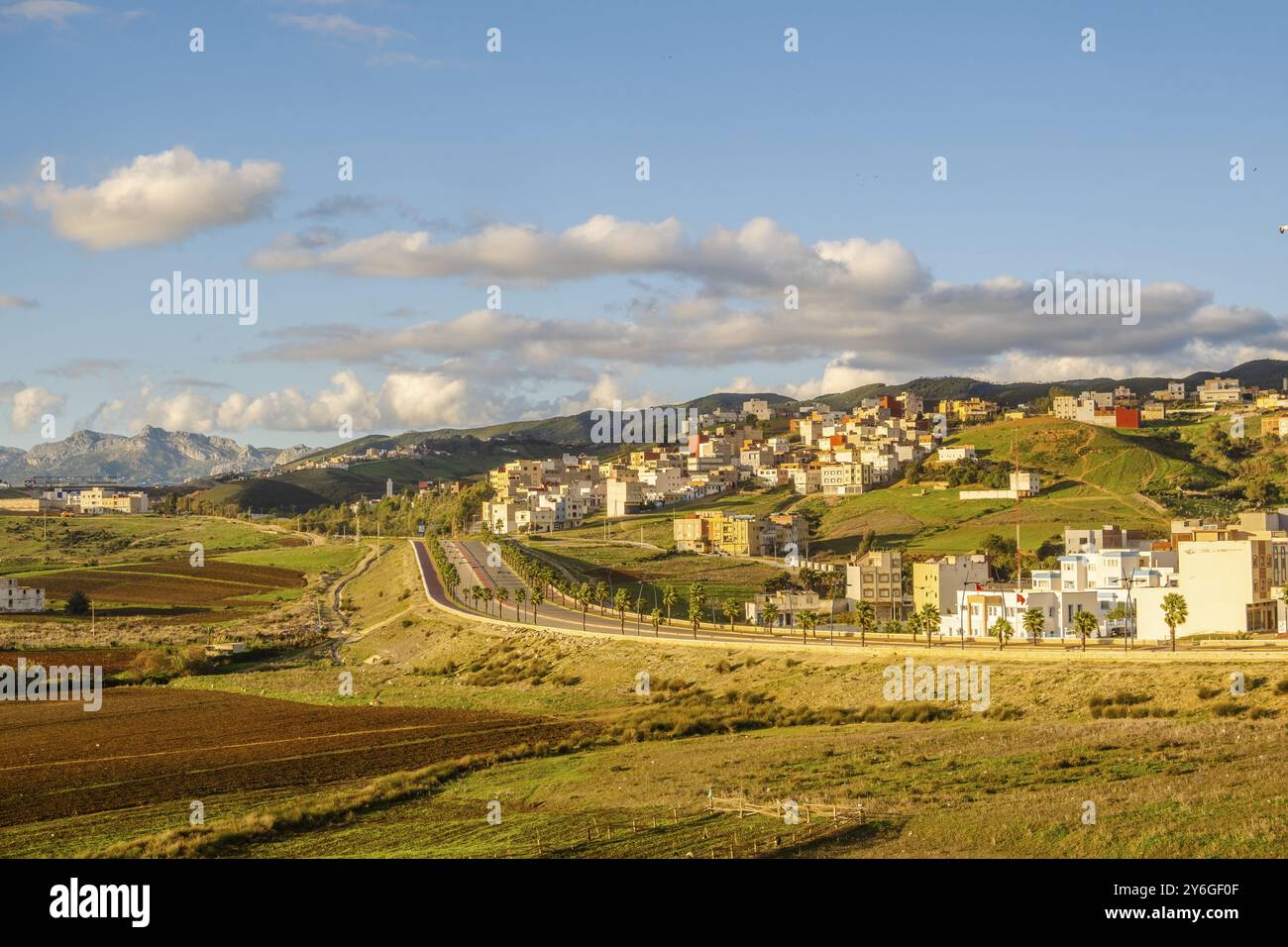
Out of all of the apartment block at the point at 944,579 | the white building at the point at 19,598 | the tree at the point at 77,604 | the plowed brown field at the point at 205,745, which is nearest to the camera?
the plowed brown field at the point at 205,745

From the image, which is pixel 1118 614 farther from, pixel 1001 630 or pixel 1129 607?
pixel 1001 630

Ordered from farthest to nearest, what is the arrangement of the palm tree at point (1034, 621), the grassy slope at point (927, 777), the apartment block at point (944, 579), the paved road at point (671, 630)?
the apartment block at point (944, 579) < the palm tree at point (1034, 621) < the paved road at point (671, 630) < the grassy slope at point (927, 777)

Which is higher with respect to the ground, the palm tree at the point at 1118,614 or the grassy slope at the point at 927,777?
the palm tree at the point at 1118,614

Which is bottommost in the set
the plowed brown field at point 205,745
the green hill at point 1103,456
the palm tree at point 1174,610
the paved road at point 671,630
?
the plowed brown field at point 205,745

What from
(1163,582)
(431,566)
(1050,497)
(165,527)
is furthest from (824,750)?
(165,527)

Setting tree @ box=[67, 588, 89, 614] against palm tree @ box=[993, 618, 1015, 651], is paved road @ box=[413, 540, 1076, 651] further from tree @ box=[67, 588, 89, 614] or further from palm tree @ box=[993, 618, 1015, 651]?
tree @ box=[67, 588, 89, 614]

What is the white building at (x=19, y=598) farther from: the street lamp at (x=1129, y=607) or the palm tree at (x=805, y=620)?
the street lamp at (x=1129, y=607)

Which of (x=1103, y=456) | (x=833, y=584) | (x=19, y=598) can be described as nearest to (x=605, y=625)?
(x=833, y=584)

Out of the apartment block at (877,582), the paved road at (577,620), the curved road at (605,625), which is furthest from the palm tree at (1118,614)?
the apartment block at (877,582)
